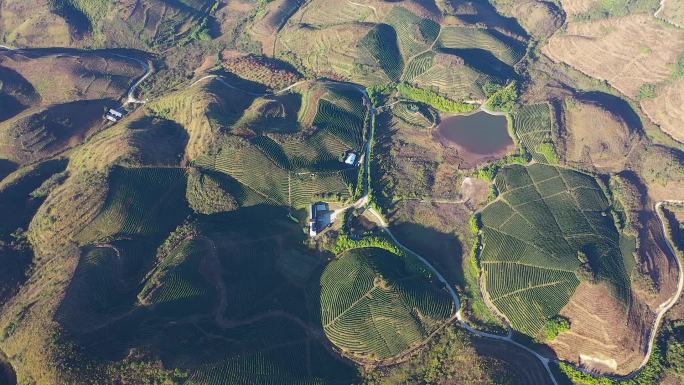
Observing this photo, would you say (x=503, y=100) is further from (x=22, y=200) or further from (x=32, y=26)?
(x=32, y=26)

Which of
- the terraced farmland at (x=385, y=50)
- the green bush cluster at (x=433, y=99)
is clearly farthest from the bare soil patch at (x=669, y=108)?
the terraced farmland at (x=385, y=50)

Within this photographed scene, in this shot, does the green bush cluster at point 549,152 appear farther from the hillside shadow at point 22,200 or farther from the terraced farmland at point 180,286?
the hillside shadow at point 22,200

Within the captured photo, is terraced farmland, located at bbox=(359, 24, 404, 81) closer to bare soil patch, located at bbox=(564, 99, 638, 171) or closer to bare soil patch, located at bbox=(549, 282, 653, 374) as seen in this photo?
bare soil patch, located at bbox=(564, 99, 638, 171)

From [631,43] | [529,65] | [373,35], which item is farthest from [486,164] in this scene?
[631,43]

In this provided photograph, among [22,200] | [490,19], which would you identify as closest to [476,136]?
[490,19]

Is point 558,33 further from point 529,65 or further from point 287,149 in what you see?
point 287,149

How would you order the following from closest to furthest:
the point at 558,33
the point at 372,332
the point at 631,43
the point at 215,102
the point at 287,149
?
the point at 372,332 → the point at 287,149 → the point at 215,102 → the point at 631,43 → the point at 558,33
